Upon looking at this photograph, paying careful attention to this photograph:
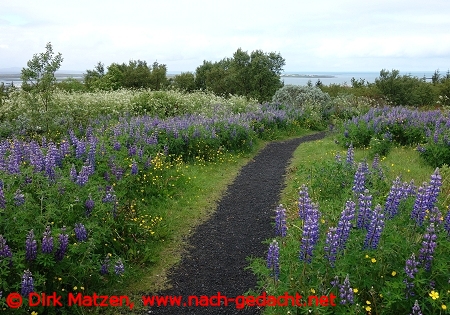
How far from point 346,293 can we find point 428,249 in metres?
0.83

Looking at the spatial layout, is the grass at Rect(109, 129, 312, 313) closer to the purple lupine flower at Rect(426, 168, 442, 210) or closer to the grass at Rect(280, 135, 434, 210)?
the grass at Rect(280, 135, 434, 210)

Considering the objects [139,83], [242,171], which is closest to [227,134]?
[242,171]

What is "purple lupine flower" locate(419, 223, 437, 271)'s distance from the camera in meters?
3.29

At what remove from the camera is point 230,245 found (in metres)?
6.26

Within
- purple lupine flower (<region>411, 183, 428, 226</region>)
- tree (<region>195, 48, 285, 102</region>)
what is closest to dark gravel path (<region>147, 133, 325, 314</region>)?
purple lupine flower (<region>411, 183, 428, 226</region>)

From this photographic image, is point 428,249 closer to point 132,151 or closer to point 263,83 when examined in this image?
point 132,151

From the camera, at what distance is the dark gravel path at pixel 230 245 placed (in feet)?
16.3

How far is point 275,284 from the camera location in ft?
11.9

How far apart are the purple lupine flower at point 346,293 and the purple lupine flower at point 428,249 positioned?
30.3 inches

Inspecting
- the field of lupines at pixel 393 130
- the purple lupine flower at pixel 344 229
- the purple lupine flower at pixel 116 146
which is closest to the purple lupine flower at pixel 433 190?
the purple lupine flower at pixel 344 229

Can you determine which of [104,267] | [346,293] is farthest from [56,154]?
[346,293]

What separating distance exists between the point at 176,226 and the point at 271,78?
83.6ft

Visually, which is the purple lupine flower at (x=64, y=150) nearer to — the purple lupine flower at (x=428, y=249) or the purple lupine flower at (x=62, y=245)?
the purple lupine flower at (x=62, y=245)

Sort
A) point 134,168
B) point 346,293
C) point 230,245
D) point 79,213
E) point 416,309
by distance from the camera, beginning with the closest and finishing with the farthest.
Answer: point 416,309, point 346,293, point 79,213, point 230,245, point 134,168
